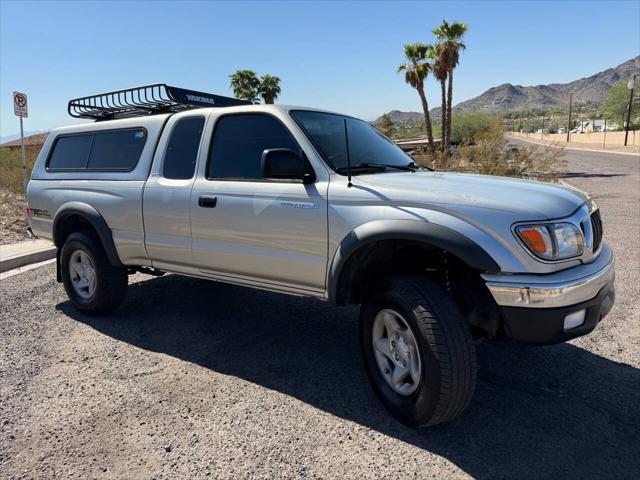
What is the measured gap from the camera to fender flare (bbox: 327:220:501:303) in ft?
8.77

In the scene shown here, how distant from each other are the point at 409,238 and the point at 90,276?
12.0 ft

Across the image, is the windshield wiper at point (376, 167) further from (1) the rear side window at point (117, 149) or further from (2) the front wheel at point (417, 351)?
(1) the rear side window at point (117, 149)

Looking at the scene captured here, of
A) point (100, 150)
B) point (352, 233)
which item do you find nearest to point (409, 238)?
point (352, 233)

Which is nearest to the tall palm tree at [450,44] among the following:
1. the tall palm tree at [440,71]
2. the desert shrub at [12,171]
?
the tall palm tree at [440,71]

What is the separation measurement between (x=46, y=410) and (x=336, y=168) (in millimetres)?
2549

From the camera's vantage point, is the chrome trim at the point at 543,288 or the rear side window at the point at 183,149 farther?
the rear side window at the point at 183,149

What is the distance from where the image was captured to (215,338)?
455 centimetres

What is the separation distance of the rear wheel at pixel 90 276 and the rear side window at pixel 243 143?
1689 mm

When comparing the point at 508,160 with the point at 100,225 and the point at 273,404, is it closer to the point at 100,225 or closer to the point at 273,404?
the point at 100,225

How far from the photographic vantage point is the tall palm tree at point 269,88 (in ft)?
126

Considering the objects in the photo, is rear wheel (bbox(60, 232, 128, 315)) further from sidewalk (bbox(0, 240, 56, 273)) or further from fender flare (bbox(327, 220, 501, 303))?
sidewalk (bbox(0, 240, 56, 273))

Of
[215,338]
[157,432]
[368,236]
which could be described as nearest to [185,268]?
[215,338]

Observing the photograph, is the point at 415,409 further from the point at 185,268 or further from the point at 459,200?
the point at 185,268

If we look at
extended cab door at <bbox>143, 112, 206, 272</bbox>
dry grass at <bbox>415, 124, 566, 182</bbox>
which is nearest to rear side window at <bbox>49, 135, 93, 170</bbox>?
extended cab door at <bbox>143, 112, 206, 272</bbox>
